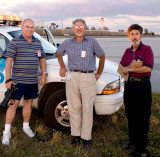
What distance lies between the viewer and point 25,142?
14.6 ft

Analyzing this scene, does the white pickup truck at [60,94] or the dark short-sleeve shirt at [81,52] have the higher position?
the dark short-sleeve shirt at [81,52]

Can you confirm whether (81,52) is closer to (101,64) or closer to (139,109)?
(101,64)

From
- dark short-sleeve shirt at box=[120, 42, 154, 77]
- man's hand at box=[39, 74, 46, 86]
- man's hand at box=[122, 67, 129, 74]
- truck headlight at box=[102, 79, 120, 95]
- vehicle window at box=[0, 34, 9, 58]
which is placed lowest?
truck headlight at box=[102, 79, 120, 95]

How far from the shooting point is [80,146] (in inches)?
165

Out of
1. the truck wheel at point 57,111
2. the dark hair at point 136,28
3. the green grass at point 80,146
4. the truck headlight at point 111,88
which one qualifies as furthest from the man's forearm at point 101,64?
the green grass at point 80,146

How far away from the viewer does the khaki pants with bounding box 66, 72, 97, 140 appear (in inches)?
158

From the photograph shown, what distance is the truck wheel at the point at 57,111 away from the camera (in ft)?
15.2

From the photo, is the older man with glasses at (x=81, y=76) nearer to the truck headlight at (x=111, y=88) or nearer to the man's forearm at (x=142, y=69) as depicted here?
the truck headlight at (x=111, y=88)

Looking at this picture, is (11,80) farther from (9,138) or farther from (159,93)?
(159,93)

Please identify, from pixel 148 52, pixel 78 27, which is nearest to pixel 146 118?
pixel 148 52

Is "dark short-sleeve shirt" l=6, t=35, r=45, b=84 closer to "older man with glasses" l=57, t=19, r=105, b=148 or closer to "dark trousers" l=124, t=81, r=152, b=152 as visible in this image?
"older man with glasses" l=57, t=19, r=105, b=148

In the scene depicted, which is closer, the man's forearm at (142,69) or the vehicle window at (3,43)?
the man's forearm at (142,69)

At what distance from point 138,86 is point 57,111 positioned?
1557 mm

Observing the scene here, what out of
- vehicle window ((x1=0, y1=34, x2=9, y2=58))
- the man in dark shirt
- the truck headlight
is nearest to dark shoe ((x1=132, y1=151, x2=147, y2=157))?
the man in dark shirt
